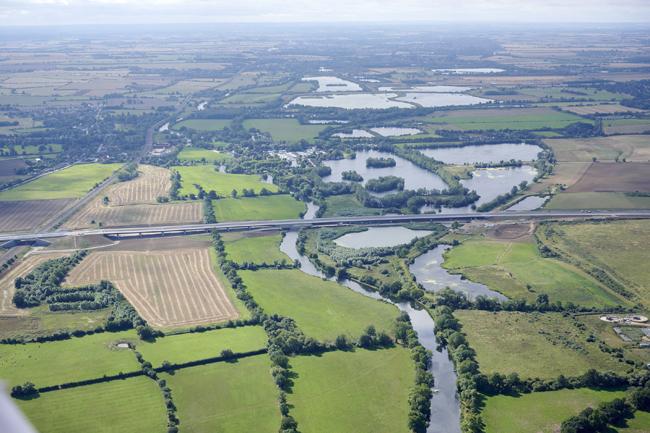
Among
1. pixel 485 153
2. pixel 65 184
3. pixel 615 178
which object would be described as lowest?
pixel 65 184

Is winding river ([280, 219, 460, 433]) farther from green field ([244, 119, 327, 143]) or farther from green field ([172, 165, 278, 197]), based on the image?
green field ([244, 119, 327, 143])

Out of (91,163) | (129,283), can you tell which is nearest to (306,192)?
(129,283)

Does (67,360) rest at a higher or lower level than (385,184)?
lower

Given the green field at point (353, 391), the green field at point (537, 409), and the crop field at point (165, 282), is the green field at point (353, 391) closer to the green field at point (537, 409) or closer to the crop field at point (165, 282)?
the green field at point (537, 409)

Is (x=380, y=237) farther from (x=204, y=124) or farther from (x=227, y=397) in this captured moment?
(x=204, y=124)

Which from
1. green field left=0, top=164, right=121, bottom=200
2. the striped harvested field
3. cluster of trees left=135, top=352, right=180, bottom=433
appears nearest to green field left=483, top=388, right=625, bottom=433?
cluster of trees left=135, top=352, right=180, bottom=433

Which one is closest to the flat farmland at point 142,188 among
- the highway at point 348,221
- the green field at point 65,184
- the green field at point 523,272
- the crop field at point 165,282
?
the green field at point 65,184

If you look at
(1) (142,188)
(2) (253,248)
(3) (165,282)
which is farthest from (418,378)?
(1) (142,188)
